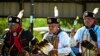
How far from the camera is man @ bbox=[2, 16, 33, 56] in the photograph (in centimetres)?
769

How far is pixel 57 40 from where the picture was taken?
7.58m

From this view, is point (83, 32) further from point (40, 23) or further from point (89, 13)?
point (40, 23)

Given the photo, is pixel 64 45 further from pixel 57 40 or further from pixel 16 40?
pixel 16 40

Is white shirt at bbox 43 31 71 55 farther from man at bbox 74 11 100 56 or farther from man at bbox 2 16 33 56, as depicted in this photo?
man at bbox 2 16 33 56

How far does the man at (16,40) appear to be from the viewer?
769cm

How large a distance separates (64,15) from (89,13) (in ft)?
30.5

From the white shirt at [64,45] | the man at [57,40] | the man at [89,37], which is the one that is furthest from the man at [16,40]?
the man at [89,37]

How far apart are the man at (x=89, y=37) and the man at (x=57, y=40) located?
0.86ft

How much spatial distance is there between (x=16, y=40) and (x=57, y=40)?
735mm

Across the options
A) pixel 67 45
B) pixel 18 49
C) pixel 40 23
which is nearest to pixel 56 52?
pixel 67 45

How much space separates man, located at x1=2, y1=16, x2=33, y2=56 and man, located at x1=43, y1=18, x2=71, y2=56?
43cm

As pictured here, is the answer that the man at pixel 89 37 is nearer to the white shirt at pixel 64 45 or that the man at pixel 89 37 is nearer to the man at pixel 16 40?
the white shirt at pixel 64 45

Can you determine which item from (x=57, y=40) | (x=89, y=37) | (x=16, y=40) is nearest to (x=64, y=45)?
(x=57, y=40)

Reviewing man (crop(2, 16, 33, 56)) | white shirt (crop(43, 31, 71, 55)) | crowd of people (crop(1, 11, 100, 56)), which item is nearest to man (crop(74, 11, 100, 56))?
crowd of people (crop(1, 11, 100, 56))
